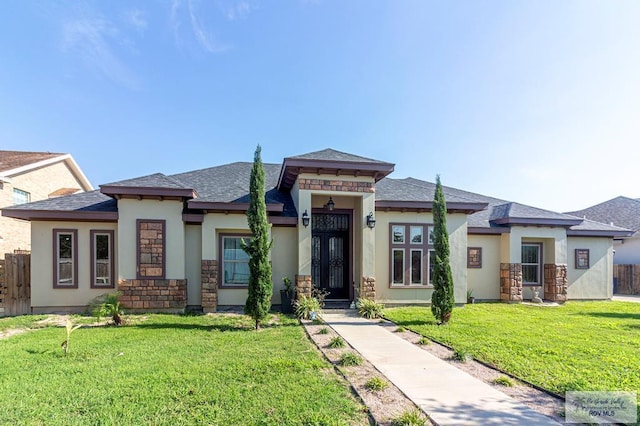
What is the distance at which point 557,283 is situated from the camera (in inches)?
466

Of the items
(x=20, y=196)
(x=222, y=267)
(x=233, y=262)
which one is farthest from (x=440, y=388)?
(x=20, y=196)

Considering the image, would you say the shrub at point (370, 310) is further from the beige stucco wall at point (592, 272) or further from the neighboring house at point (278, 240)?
the beige stucco wall at point (592, 272)

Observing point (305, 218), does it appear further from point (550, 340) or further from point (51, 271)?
point (51, 271)

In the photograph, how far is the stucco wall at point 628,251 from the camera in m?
18.2

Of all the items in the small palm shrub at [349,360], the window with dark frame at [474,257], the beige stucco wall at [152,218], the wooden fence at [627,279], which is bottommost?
the wooden fence at [627,279]

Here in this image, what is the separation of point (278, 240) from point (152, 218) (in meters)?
3.73

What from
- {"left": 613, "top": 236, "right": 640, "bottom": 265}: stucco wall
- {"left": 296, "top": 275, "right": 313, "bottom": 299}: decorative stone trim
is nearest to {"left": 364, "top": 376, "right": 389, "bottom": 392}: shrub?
{"left": 296, "top": 275, "right": 313, "bottom": 299}: decorative stone trim

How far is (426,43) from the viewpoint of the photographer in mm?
10117

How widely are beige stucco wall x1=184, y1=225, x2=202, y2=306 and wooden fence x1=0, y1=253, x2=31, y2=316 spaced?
15.0 feet

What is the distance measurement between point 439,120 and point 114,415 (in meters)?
12.5

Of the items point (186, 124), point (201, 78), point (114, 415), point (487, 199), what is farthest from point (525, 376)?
point (186, 124)

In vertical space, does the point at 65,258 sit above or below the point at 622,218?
below

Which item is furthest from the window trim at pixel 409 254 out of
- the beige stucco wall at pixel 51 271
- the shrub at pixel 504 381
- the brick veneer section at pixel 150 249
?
the beige stucco wall at pixel 51 271

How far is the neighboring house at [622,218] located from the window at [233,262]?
18667 millimetres
